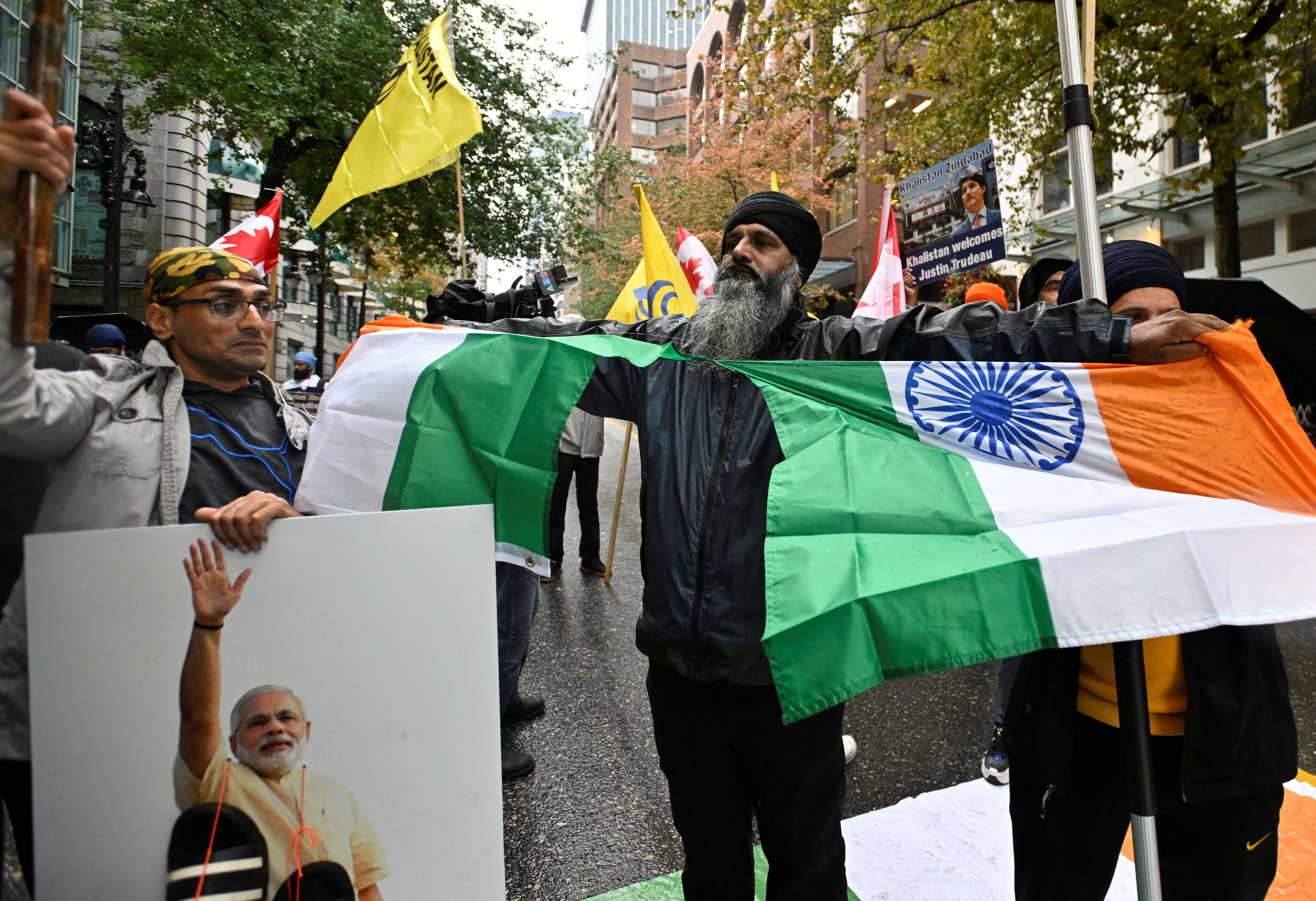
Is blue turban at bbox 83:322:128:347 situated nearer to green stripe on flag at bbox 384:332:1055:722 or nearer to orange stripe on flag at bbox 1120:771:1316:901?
green stripe on flag at bbox 384:332:1055:722

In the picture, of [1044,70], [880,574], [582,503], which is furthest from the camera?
[1044,70]

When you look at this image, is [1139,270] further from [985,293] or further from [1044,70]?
[1044,70]

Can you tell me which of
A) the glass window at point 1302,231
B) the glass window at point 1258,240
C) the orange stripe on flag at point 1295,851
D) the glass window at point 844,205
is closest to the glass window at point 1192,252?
the glass window at point 1258,240

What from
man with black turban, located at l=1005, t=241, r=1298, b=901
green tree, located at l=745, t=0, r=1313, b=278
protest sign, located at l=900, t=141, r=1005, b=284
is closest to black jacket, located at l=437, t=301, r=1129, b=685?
man with black turban, located at l=1005, t=241, r=1298, b=901

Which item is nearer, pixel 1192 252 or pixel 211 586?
pixel 211 586

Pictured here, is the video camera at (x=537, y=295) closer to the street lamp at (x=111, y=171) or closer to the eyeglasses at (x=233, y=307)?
the eyeglasses at (x=233, y=307)

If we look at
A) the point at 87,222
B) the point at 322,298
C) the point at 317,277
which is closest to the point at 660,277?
the point at 317,277

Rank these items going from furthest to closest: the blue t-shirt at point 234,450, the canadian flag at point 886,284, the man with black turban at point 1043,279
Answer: the canadian flag at point 886,284 < the man with black turban at point 1043,279 < the blue t-shirt at point 234,450

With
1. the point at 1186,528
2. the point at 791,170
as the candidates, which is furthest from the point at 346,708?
the point at 791,170

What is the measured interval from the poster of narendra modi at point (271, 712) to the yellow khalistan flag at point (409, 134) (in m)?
3.27

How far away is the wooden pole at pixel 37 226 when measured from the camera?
81 cm

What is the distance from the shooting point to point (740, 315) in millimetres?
2014

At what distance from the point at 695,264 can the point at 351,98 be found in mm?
8013

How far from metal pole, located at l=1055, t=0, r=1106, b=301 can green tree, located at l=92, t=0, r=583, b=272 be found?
10.9 meters
